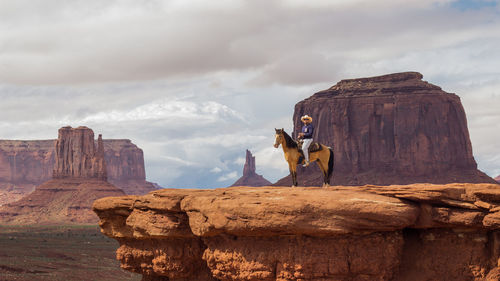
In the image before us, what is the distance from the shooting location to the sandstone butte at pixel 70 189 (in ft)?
486

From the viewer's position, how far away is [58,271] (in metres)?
58.2

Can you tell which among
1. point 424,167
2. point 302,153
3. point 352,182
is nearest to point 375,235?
point 302,153

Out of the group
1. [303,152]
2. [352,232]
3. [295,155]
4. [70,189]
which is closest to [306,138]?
[303,152]

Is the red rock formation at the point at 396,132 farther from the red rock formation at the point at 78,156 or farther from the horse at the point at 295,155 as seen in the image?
the horse at the point at 295,155

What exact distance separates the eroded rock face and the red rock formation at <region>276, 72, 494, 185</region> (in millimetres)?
104493

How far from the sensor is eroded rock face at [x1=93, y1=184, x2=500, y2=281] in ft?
44.4

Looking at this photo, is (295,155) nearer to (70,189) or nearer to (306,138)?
(306,138)

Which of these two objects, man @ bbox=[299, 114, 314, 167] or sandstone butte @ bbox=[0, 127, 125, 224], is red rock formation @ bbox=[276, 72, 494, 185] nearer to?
sandstone butte @ bbox=[0, 127, 125, 224]

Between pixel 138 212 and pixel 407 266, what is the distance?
259 inches

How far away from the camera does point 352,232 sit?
44.9 ft

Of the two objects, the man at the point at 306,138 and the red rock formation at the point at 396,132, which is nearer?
the man at the point at 306,138

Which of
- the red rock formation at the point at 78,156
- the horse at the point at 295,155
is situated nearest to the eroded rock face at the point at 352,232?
the horse at the point at 295,155

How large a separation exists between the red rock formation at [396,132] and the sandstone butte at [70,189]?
55679 millimetres

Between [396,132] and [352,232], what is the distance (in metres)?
116
